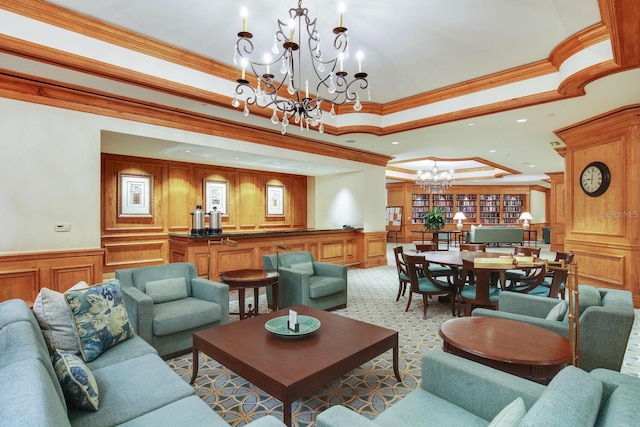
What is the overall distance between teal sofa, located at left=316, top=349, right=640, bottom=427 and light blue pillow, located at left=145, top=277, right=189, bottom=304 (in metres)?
2.58

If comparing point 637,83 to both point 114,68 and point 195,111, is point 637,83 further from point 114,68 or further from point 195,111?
point 114,68

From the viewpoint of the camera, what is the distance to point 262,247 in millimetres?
6043

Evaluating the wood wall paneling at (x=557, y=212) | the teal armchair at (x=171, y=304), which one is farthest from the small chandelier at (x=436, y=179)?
the teal armchair at (x=171, y=304)

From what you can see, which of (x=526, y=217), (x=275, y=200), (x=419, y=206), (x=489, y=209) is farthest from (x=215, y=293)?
(x=489, y=209)

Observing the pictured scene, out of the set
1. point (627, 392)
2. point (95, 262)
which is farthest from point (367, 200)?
point (627, 392)

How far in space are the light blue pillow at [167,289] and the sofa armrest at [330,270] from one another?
5.96 feet

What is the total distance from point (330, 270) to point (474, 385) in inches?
123

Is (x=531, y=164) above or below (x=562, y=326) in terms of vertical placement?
above

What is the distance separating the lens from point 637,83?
371 centimetres

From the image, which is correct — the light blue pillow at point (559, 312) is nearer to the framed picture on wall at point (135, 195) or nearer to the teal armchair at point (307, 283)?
the teal armchair at point (307, 283)

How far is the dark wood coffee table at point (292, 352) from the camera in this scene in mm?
1833

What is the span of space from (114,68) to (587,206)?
6.98 metres

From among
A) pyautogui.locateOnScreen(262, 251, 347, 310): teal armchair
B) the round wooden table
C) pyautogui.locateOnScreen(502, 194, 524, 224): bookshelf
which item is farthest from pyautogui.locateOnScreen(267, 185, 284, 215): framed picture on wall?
pyautogui.locateOnScreen(502, 194, 524, 224): bookshelf

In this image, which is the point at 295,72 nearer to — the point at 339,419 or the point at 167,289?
the point at 167,289
